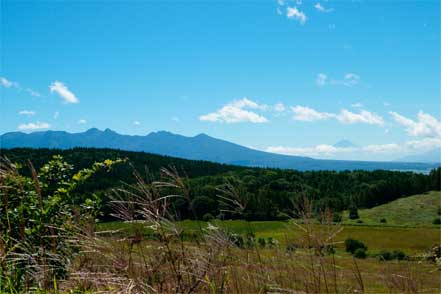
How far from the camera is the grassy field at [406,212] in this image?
11069 centimetres

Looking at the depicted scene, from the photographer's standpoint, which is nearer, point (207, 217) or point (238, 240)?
point (238, 240)

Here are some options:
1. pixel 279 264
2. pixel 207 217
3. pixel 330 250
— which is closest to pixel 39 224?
pixel 207 217

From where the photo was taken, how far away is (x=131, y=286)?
3.00 meters

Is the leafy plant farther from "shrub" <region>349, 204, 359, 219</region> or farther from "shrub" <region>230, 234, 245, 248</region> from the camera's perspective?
"shrub" <region>349, 204, 359, 219</region>

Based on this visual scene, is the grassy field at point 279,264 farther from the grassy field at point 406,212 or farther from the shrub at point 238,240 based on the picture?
the grassy field at point 406,212

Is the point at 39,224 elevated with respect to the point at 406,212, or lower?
elevated

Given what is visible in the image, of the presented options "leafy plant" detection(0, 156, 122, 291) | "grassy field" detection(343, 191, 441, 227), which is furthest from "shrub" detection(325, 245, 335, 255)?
"grassy field" detection(343, 191, 441, 227)

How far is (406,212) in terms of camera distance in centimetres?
11506

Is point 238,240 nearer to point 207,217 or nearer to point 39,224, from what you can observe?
point 207,217

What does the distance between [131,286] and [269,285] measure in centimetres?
127

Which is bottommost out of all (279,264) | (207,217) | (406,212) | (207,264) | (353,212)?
(353,212)

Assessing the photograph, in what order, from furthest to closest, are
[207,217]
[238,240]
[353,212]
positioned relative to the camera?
[353,212] < [207,217] < [238,240]

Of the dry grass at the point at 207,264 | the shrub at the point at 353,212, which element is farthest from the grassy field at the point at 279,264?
the shrub at the point at 353,212

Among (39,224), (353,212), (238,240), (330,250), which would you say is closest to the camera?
(330,250)
